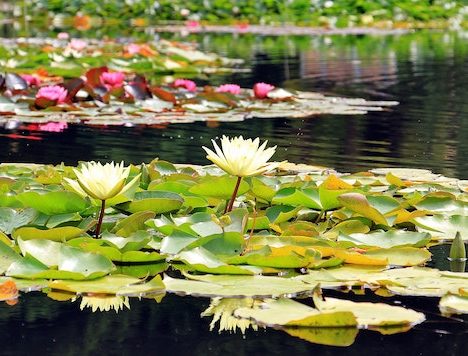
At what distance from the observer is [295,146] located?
571cm

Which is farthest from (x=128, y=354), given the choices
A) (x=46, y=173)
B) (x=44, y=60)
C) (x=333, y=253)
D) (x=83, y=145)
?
(x=44, y=60)

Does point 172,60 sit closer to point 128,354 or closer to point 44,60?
point 44,60

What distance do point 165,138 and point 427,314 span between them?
3.56 m

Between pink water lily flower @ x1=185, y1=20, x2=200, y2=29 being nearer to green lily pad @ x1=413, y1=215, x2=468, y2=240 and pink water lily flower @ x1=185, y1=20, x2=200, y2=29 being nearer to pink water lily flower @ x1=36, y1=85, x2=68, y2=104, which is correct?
pink water lily flower @ x1=36, y1=85, x2=68, y2=104

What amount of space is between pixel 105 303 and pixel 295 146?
3174 mm

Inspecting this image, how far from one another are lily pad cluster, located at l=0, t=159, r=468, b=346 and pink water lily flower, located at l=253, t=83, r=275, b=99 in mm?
3527

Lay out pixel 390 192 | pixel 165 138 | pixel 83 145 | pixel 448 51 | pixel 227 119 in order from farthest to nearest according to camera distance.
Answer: pixel 448 51
pixel 227 119
pixel 165 138
pixel 83 145
pixel 390 192

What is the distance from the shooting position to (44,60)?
10.1m

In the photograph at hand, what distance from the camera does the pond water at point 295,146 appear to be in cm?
234

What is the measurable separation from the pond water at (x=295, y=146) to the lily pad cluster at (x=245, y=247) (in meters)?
0.07

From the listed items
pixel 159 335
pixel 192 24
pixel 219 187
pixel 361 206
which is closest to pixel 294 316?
pixel 159 335

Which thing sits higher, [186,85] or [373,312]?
[373,312]

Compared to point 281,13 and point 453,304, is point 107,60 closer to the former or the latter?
point 453,304

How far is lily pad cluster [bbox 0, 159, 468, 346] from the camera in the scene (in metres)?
2.58
